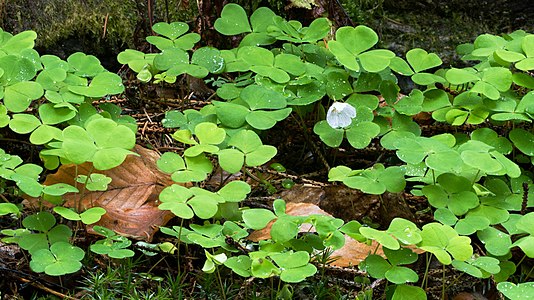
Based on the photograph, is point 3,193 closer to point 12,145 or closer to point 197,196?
point 12,145

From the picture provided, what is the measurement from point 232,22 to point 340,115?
842 millimetres

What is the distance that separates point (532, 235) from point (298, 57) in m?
1.30

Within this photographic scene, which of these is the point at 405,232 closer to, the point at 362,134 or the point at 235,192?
the point at 235,192

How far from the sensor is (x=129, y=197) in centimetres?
253

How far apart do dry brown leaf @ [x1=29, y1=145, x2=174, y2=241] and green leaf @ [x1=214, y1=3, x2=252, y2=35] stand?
76 cm

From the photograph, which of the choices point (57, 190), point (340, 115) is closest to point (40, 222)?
point (57, 190)

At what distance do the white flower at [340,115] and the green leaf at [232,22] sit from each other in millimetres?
758

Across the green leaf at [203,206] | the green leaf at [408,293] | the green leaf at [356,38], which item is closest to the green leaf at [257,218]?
the green leaf at [203,206]

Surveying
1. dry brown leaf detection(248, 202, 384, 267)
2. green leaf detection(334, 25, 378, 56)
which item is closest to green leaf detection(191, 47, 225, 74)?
green leaf detection(334, 25, 378, 56)

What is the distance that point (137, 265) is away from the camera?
7.20 ft

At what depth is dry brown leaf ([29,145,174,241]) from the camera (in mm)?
2375

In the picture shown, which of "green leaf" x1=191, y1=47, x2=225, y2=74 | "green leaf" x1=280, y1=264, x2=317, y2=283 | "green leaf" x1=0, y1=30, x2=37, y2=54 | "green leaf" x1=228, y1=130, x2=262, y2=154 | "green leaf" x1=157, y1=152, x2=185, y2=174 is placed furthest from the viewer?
"green leaf" x1=191, y1=47, x2=225, y2=74

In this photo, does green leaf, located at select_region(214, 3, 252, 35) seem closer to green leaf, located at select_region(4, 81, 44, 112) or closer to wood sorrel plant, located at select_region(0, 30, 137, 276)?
wood sorrel plant, located at select_region(0, 30, 137, 276)

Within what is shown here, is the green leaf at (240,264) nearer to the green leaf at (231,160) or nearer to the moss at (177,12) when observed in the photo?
the green leaf at (231,160)
